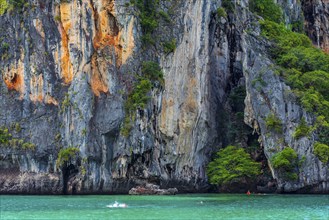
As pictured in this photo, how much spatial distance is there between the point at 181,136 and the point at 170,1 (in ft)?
43.2

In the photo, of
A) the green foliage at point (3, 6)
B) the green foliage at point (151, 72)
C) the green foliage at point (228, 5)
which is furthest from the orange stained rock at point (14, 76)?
the green foliage at point (228, 5)

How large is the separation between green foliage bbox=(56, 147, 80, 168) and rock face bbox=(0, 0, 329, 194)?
499 mm

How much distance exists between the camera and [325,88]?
183 feet

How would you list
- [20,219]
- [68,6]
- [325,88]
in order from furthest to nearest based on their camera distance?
[68,6]
[325,88]
[20,219]

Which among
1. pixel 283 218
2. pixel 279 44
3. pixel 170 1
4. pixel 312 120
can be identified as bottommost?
pixel 283 218

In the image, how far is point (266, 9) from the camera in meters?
68.7

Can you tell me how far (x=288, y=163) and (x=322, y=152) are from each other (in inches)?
102

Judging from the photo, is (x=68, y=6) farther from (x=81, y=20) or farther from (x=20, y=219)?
(x=20, y=219)

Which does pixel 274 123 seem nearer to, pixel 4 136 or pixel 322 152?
pixel 322 152

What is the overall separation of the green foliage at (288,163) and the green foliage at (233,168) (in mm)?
3270

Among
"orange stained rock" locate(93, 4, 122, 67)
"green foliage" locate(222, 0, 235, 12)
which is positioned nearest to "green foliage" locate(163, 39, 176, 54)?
"orange stained rock" locate(93, 4, 122, 67)

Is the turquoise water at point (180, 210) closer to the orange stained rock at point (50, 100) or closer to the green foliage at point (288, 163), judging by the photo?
the green foliage at point (288, 163)

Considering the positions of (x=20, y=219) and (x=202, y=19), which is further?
(x=202, y=19)

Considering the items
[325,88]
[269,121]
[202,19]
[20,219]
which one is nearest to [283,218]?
[20,219]
